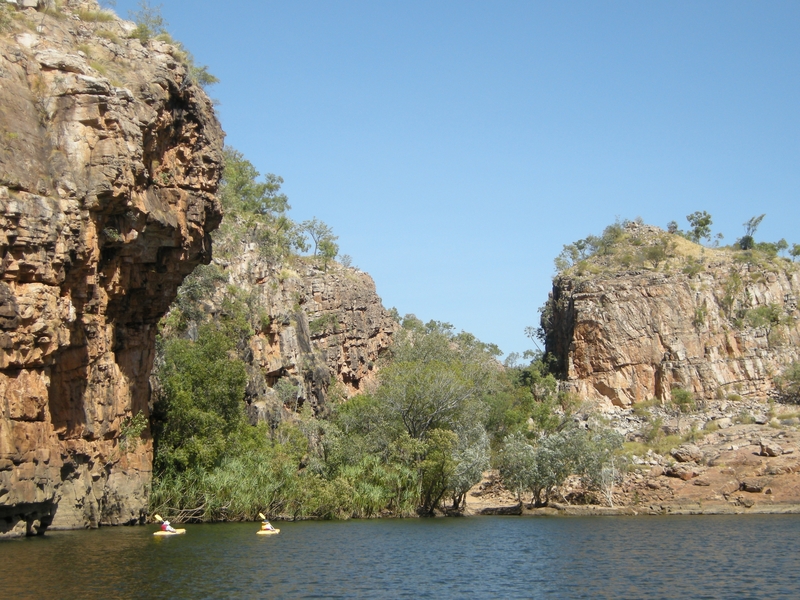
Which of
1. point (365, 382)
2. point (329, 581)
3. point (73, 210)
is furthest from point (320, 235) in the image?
point (329, 581)

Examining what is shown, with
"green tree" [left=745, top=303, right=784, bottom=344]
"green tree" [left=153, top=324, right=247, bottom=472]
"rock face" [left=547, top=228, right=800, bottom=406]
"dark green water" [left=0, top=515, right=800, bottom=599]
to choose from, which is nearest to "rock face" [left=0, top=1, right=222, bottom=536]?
"dark green water" [left=0, top=515, right=800, bottom=599]

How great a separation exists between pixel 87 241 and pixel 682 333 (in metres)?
70.0

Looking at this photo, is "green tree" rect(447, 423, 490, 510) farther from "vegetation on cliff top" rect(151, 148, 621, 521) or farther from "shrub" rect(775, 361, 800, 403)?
"shrub" rect(775, 361, 800, 403)

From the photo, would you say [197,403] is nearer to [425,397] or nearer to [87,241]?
[87,241]

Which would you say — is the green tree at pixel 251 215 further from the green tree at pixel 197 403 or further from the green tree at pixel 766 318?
the green tree at pixel 766 318

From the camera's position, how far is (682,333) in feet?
295

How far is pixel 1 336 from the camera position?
30500mm

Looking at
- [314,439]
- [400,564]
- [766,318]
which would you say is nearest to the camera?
[400,564]

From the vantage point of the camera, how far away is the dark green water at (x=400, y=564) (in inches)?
995

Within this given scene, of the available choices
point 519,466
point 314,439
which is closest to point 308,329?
point 314,439

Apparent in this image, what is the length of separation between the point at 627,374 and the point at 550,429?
60.8 feet

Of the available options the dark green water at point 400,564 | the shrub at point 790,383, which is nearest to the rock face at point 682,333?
the shrub at point 790,383

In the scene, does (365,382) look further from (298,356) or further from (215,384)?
(215,384)

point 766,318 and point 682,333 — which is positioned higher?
point 766,318
